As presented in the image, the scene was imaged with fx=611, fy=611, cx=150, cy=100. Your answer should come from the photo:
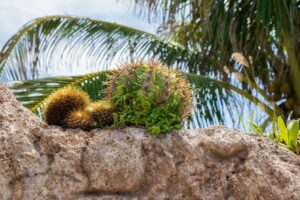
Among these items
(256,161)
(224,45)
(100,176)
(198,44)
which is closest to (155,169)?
(100,176)

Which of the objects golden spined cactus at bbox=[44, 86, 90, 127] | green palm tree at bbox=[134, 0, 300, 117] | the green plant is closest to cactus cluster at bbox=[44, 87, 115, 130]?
golden spined cactus at bbox=[44, 86, 90, 127]

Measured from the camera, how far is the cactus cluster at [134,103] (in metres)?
3.62

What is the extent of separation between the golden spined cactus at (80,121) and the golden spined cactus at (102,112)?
1.0 inches

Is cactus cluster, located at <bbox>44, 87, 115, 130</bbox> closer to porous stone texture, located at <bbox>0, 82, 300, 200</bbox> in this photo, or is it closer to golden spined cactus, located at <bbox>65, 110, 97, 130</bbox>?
golden spined cactus, located at <bbox>65, 110, 97, 130</bbox>

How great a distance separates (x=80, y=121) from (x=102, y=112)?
14 cm

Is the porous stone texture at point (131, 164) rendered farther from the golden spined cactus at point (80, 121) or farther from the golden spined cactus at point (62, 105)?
the golden spined cactus at point (62, 105)

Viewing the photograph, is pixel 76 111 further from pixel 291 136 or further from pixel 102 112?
pixel 291 136

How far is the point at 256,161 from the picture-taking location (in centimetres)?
349

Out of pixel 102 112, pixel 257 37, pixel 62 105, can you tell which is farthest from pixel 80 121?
pixel 257 37

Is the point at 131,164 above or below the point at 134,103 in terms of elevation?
below

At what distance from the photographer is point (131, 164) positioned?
3.34m

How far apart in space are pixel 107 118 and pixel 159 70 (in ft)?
1.45

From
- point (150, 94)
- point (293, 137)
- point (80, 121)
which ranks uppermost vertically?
point (150, 94)

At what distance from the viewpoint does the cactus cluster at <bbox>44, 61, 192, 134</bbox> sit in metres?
3.62
